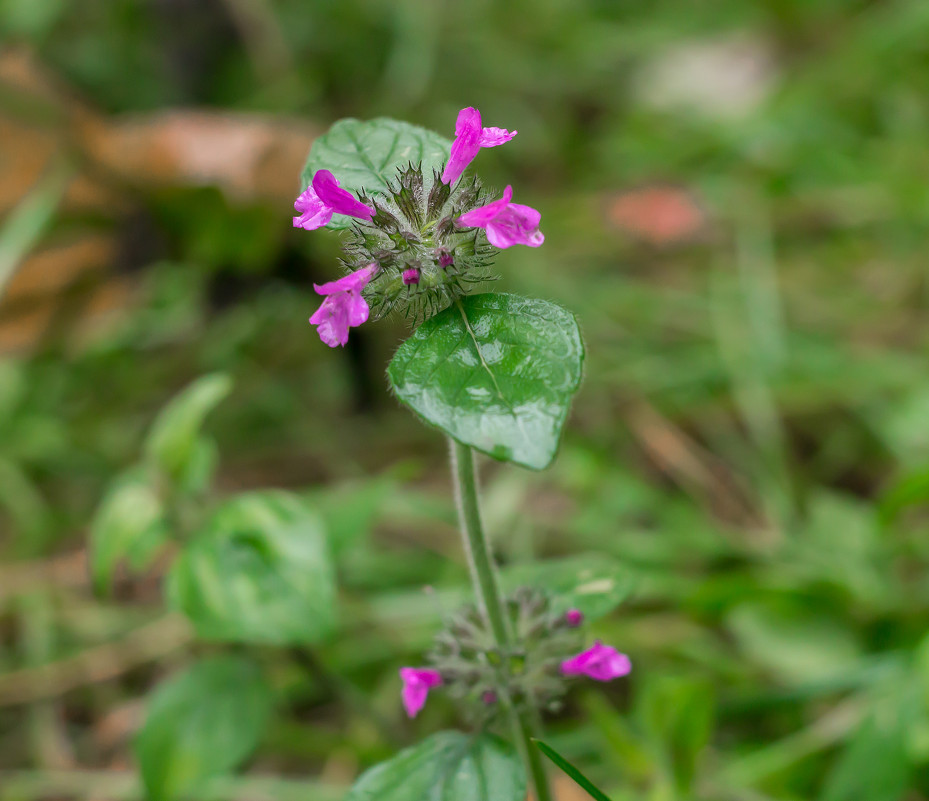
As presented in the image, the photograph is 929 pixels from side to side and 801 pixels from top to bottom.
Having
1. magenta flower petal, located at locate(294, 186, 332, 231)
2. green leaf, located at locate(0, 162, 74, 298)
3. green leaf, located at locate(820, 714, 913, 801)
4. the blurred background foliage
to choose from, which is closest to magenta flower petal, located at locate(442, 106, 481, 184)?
magenta flower petal, located at locate(294, 186, 332, 231)

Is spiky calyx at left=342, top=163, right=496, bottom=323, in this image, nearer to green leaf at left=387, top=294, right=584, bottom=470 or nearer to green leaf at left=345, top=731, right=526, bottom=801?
green leaf at left=387, top=294, right=584, bottom=470

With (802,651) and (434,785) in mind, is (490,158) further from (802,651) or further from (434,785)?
(434,785)

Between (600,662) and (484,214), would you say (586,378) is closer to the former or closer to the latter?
(600,662)

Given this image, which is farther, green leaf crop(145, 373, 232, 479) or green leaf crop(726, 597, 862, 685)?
green leaf crop(726, 597, 862, 685)

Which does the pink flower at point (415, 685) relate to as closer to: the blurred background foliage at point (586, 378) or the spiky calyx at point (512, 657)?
the spiky calyx at point (512, 657)

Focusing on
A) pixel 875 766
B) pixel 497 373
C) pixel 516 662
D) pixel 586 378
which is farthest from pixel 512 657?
pixel 586 378

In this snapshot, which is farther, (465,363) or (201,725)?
(201,725)

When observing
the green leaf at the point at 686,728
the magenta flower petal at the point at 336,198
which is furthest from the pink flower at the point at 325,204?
the green leaf at the point at 686,728
